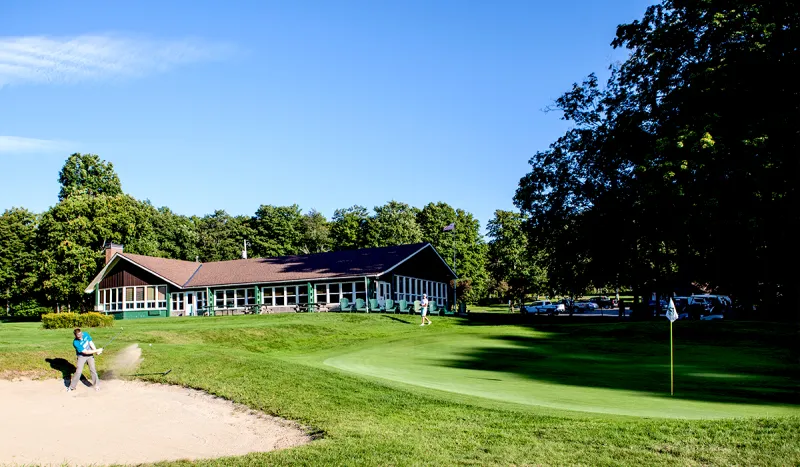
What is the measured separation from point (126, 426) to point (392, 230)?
214 feet

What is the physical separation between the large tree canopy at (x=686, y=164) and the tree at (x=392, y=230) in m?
32.0

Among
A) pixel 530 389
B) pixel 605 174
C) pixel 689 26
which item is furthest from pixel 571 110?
pixel 530 389

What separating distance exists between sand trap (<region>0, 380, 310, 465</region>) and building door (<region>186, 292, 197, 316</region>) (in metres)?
39.8

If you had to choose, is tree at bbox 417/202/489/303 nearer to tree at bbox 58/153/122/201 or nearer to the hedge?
tree at bbox 58/153/122/201

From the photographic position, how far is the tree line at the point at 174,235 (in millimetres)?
61156

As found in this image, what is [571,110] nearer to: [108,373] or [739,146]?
[739,146]

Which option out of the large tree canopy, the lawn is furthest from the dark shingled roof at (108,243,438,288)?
the lawn

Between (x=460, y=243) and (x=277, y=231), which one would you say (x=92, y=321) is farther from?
(x=277, y=231)

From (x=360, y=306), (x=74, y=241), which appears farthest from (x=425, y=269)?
(x=74, y=241)

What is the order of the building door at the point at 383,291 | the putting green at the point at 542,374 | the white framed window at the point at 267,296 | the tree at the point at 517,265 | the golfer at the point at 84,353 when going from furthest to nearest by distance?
the tree at the point at 517,265 → the white framed window at the point at 267,296 → the building door at the point at 383,291 → the golfer at the point at 84,353 → the putting green at the point at 542,374

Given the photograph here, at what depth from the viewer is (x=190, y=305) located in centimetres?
5616

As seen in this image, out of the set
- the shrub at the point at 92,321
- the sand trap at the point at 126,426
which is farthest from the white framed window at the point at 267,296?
the sand trap at the point at 126,426

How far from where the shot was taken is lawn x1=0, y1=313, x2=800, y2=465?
29.0ft

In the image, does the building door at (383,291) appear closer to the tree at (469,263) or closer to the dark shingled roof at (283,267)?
the dark shingled roof at (283,267)
